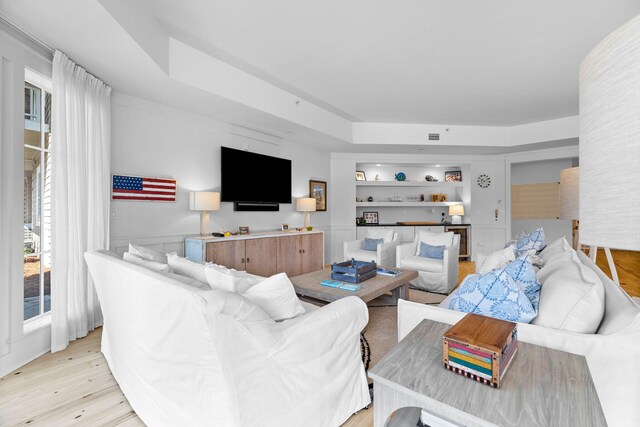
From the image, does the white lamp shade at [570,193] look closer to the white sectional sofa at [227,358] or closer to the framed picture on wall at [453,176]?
the white sectional sofa at [227,358]

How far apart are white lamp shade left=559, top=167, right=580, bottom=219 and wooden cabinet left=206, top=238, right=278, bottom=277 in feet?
11.9

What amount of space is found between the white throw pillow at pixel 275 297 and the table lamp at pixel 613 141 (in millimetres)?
1302

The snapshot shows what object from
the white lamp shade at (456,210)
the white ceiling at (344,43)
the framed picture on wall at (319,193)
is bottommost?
the white lamp shade at (456,210)

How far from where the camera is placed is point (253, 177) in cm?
499

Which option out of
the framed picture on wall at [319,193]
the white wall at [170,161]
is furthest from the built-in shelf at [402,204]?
the white wall at [170,161]

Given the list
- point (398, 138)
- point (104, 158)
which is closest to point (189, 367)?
point (104, 158)

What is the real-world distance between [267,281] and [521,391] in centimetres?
114

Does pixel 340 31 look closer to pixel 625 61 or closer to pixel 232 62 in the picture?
pixel 232 62

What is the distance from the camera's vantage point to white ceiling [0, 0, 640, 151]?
2.42 metres

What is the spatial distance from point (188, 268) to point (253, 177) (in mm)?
3134

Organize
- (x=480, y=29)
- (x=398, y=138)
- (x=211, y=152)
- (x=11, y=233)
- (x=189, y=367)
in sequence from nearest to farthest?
(x=189, y=367), (x=11, y=233), (x=480, y=29), (x=211, y=152), (x=398, y=138)

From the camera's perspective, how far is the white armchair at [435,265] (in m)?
4.14

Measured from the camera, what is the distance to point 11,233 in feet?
7.45

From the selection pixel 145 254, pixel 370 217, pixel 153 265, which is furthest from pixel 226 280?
pixel 370 217
